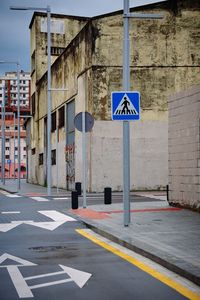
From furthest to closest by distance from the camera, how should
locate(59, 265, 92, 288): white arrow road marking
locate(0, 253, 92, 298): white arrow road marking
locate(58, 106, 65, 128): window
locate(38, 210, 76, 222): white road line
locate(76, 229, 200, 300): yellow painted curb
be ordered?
locate(58, 106, 65, 128): window < locate(38, 210, 76, 222): white road line < locate(59, 265, 92, 288): white arrow road marking < locate(0, 253, 92, 298): white arrow road marking < locate(76, 229, 200, 300): yellow painted curb

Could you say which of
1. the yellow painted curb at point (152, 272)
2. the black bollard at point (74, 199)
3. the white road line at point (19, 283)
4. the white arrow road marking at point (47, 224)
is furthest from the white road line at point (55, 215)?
the white road line at point (19, 283)

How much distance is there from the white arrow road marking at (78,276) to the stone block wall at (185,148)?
8509mm

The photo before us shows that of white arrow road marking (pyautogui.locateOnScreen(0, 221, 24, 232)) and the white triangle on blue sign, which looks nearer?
the white triangle on blue sign

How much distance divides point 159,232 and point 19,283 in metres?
4.80

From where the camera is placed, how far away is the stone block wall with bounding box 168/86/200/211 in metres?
15.9

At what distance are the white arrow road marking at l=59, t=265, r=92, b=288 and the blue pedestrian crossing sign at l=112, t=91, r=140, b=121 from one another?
5.10m

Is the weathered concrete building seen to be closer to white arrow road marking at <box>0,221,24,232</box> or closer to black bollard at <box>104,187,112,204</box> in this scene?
black bollard at <box>104,187,112,204</box>

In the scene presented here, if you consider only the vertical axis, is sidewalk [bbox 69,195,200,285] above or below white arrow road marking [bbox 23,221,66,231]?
above

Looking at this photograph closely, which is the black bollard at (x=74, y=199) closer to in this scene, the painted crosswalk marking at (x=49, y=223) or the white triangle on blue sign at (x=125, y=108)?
the painted crosswalk marking at (x=49, y=223)

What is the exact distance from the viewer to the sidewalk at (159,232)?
7877 mm

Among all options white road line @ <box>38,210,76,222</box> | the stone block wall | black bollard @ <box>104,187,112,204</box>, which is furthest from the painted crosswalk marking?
the stone block wall

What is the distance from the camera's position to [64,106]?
37906mm

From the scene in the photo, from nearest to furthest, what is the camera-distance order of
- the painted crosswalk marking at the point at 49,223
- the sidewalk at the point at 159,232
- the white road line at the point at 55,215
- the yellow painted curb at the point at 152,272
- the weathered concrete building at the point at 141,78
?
1. the yellow painted curb at the point at 152,272
2. the sidewalk at the point at 159,232
3. the painted crosswalk marking at the point at 49,223
4. the white road line at the point at 55,215
5. the weathered concrete building at the point at 141,78

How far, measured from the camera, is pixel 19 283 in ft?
23.0
